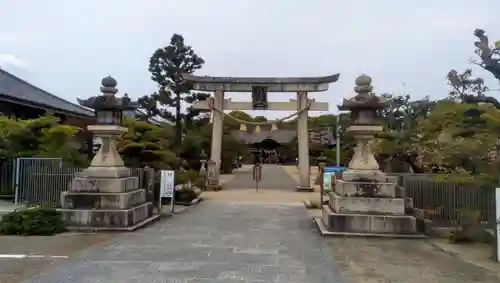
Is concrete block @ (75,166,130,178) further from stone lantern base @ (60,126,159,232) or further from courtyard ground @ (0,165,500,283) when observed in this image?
courtyard ground @ (0,165,500,283)

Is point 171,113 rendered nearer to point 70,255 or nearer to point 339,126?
point 339,126

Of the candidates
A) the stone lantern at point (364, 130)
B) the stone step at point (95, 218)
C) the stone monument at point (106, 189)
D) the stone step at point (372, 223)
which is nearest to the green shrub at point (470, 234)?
the stone step at point (372, 223)

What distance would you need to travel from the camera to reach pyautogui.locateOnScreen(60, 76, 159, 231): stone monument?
38.7ft

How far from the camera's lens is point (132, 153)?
736 inches

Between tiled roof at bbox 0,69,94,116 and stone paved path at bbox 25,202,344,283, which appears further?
tiled roof at bbox 0,69,94,116

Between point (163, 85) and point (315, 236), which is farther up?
point (163, 85)

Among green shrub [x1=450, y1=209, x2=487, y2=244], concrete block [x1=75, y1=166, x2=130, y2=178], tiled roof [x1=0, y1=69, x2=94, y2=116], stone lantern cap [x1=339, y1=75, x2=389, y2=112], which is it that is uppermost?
tiled roof [x1=0, y1=69, x2=94, y2=116]

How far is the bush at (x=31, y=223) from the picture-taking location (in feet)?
35.9

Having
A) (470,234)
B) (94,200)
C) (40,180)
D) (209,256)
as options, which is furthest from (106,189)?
(470,234)

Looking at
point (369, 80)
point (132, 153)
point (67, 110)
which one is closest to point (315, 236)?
point (369, 80)

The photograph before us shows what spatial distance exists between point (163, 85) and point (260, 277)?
32.0m

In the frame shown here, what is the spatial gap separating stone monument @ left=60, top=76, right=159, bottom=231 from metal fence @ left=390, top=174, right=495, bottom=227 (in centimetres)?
730

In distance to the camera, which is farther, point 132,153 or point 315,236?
point 132,153

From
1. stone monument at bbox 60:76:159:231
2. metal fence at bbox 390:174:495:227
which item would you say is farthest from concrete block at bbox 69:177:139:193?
metal fence at bbox 390:174:495:227
